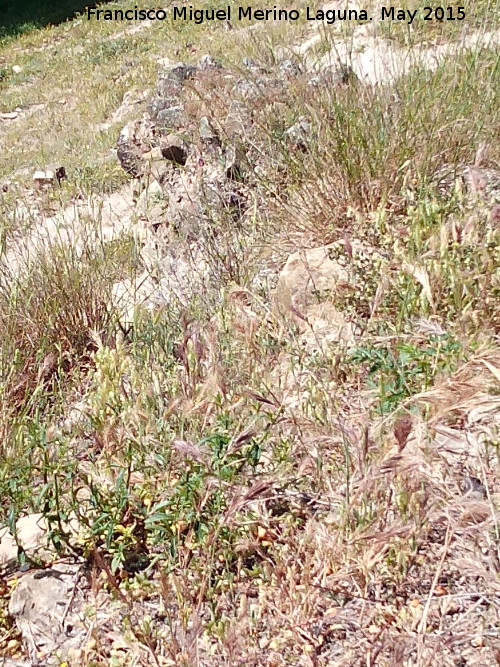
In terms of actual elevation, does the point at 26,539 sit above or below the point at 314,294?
below

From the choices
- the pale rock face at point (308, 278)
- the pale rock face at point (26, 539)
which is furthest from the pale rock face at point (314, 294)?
the pale rock face at point (26, 539)

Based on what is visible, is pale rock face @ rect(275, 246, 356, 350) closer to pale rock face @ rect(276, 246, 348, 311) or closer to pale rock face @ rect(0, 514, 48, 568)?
pale rock face @ rect(276, 246, 348, 311)

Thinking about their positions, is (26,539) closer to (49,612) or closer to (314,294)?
(49,612)

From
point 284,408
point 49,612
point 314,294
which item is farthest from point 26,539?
point 314,294

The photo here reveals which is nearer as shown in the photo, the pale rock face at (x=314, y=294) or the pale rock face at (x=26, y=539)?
the pale rock face at (x=26, y=539)

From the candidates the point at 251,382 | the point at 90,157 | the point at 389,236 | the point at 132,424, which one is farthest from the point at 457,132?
the point at 90,157

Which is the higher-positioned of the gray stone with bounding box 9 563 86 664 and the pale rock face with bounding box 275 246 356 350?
the pale rock face with bounding box 275 246 356 350

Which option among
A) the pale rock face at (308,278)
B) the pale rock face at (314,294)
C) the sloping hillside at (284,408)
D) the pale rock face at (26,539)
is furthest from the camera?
the pale rock face at (308,278)

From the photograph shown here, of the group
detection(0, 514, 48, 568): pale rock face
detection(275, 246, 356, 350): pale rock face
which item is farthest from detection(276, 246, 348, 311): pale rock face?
detection(0, 514, 48, 568): pale rock face

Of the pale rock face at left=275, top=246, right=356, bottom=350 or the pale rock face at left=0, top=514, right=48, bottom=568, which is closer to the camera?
the pale rock face at left=0, top=514, right=48, bottom=568

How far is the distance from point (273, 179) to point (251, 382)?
1.60 metres

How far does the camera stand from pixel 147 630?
158 centimetres

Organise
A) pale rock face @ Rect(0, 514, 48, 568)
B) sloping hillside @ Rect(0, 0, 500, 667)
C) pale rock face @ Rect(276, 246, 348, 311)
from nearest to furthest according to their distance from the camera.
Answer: sloping hillside @ Rect(0, 0, 500, 667), pale rock face @ Rect(0, 514, 48, 568), pale rock face @ Rect(276, 246, 348, 311)

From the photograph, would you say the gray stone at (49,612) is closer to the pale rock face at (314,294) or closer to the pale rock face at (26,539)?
the pale rock face at (26,539)
